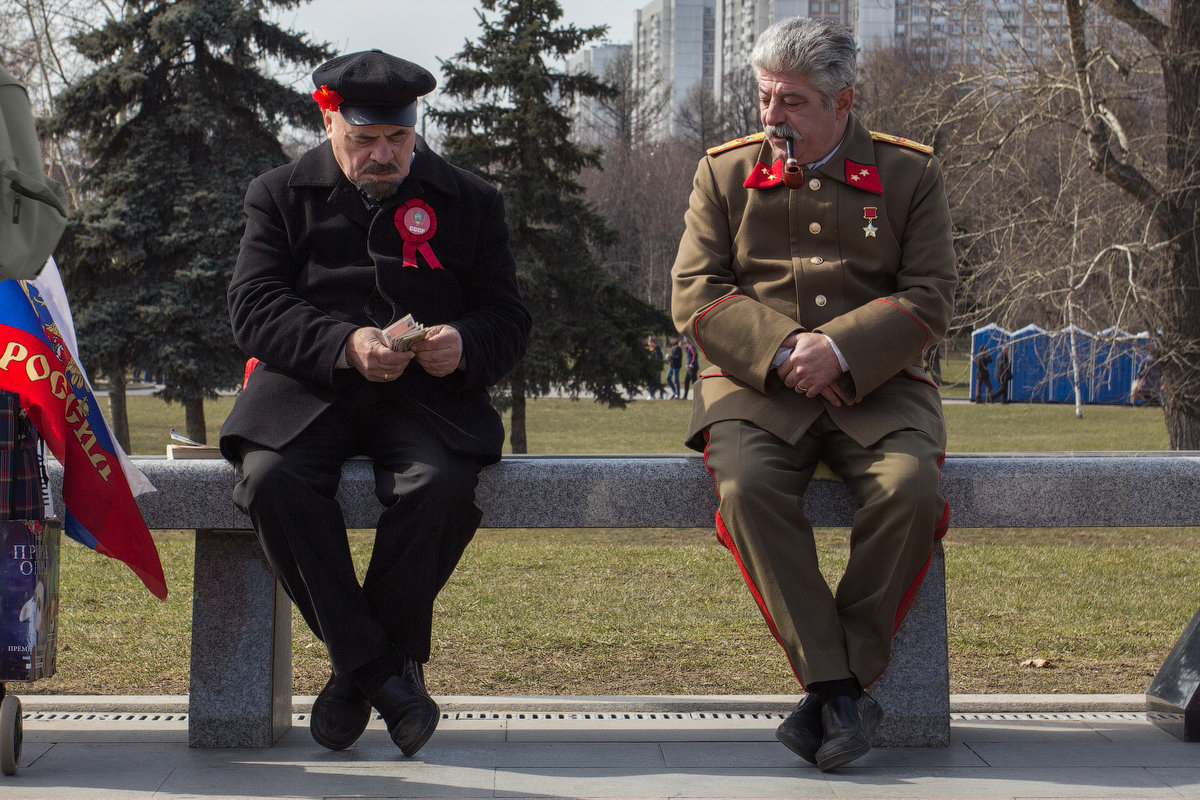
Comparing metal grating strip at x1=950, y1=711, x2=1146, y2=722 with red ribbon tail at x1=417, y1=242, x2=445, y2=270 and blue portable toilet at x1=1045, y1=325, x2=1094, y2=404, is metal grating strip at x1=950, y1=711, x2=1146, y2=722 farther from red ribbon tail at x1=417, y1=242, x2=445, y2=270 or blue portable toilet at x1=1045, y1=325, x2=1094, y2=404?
blue portable toilet at x1=1045, y1=325, x2=1094, y2=404

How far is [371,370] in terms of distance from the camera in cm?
317

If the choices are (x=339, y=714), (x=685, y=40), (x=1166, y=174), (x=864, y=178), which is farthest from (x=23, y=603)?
(x=685, y=40)

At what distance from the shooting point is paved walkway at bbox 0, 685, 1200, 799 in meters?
2.95

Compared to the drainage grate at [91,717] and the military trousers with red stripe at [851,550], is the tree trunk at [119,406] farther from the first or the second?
the military trousers with red stripe at [851,550]

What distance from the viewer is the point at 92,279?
17016mm

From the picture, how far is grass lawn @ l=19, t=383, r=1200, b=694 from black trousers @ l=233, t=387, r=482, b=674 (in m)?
1.15

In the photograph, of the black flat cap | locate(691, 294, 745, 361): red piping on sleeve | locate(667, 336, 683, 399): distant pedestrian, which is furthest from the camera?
locate(667, 336, 683, 399): distant pedestrian

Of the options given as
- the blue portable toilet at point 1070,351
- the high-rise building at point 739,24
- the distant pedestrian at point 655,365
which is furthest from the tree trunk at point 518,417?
the high-rise building at point 739,24

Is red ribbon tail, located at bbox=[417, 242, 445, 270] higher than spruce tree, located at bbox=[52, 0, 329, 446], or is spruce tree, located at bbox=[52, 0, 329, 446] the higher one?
spruce tree, located at bbox=[52, 0, 329, 446]

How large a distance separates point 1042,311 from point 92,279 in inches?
487

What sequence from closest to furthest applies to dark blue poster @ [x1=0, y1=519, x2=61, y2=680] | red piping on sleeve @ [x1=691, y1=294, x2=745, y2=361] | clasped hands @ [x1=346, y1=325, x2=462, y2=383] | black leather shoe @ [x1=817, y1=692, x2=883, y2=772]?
dark blue poster @ [x1=0, y1=519, x2=61, y2=680]
black leather shoe @ [x1=817, y1=692, x2=883, y2=772]
clasped hands @ [x1=346, y1=325, x2=462, y2=383]
red piping on sleeve @ [x1=691, y1=294, x2=745, y2=361]

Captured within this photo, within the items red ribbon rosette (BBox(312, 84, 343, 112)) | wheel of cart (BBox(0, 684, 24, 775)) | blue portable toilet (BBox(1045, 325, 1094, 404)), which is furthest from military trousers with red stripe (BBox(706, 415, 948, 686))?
blue portable toilet (BBox(1045, 325, 1094, 404))

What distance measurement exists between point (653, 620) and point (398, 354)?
101 inches

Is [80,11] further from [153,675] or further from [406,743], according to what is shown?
[406,743]
